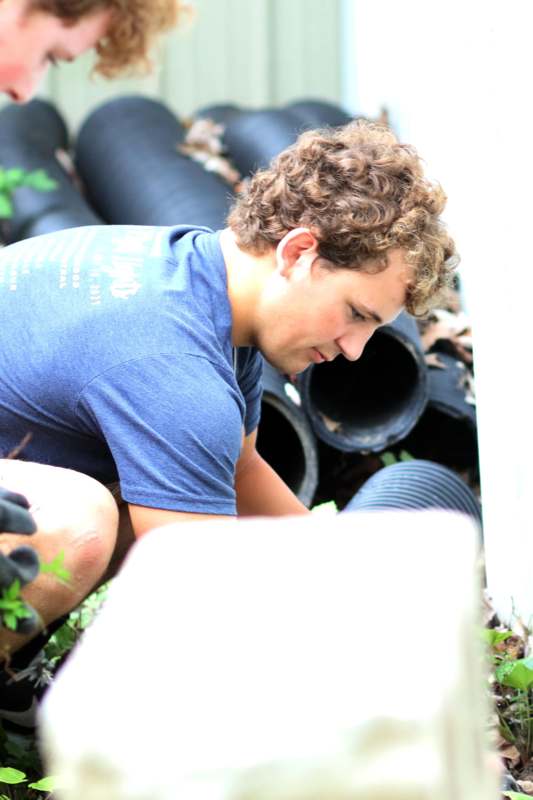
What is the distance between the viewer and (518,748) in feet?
7.89

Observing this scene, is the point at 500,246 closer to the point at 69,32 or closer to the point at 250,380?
the point at 250,380

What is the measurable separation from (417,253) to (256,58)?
4.36 m

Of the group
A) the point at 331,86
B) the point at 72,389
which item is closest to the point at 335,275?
the point at 72,389

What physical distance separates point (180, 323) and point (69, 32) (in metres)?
1.78

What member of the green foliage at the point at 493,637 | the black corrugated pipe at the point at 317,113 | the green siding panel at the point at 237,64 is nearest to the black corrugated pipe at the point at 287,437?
the green foliage at the point at 493,637

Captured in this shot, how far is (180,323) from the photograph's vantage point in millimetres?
2199

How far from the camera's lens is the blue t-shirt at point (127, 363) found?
2105 mm

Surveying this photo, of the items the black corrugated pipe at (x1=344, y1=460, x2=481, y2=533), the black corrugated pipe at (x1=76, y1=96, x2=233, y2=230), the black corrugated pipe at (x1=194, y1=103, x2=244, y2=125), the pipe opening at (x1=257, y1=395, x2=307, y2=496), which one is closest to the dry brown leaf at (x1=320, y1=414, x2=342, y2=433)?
the pipe opening at (x1=257, y1=395, x2=307, y2=496)

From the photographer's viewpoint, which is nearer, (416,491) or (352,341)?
(352,341)

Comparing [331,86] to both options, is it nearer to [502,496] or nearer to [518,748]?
[502,496]

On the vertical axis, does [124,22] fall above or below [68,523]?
above

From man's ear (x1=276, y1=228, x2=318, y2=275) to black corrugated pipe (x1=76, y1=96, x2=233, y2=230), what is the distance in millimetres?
1681

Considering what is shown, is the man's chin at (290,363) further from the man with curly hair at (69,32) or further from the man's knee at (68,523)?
the man with curly hair at (69,32)

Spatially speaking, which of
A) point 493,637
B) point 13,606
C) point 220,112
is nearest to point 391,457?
point 493,637
